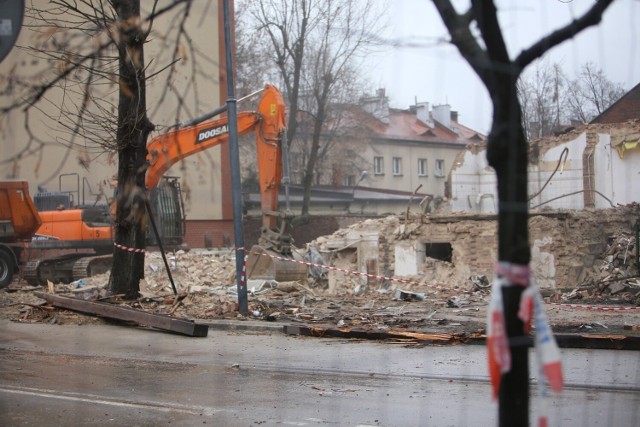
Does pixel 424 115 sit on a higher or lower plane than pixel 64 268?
higher

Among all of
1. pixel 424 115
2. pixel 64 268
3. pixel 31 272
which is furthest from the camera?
pixel 424 115

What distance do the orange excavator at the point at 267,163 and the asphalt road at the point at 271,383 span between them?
25.6 ft

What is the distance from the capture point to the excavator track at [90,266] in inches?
954

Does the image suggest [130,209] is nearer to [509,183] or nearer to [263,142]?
[263,142]

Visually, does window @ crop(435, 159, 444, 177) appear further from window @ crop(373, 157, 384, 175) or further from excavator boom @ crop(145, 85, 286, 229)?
excavator boom @ crop(145, 85, 286, 229)

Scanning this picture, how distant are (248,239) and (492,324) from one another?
41.3 m

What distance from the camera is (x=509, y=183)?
348 centimetres

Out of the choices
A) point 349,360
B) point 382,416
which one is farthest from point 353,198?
point 382,416

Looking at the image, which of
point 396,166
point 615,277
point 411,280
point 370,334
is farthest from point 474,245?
point 396,166

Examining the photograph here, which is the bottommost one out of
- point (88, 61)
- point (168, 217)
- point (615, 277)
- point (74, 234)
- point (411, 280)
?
point (411, 280)

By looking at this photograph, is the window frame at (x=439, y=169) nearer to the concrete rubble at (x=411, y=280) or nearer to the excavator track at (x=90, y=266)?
the concrete rubble at (x=411, y=280)

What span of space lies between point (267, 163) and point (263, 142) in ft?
1.81

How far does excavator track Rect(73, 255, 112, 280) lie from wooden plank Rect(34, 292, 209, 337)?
8539mm

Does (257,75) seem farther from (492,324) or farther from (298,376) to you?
(492,324)
